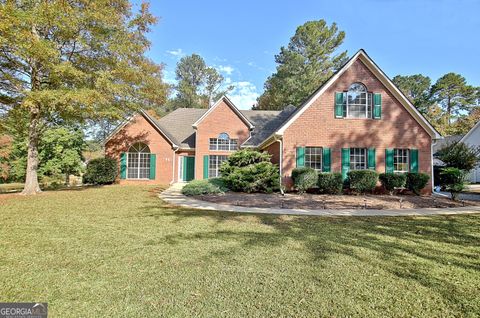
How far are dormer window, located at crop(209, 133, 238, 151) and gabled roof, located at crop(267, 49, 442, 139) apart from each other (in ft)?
23.5

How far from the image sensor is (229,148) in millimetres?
20297

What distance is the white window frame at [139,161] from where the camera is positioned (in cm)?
2006

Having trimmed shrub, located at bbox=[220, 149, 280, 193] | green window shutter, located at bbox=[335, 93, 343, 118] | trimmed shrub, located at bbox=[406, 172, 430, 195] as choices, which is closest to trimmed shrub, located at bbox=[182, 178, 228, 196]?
trimmed shrub, located at bbox=[220, 149, 280, 193]

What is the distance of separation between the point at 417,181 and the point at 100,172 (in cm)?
2042

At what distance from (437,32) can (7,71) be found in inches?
850

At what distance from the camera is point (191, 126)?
23.0 m

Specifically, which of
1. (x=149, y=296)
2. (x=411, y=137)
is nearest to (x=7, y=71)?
(x=149, y=296)

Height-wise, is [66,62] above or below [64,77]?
above

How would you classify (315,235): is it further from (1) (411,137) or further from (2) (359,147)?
(1) (411,137)

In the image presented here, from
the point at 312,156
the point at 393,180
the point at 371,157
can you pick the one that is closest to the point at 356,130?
the point at 371,157

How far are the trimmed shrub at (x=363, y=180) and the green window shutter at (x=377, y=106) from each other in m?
3.36

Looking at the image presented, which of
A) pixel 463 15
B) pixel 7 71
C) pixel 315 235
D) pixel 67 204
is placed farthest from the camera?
pixel 7 71

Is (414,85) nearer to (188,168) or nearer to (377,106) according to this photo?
(377,106)

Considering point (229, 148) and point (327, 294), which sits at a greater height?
point (229, 148)
